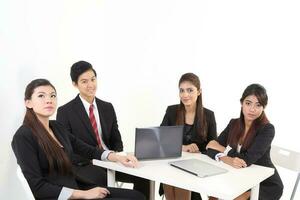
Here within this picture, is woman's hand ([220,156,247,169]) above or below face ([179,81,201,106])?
below

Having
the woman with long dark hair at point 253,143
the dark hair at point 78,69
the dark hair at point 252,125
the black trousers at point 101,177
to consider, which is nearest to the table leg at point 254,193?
the woman with long dark hair at point 253,143

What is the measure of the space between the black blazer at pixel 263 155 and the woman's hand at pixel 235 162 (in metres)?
0.04

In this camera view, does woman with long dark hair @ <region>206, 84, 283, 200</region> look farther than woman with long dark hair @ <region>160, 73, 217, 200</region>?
No

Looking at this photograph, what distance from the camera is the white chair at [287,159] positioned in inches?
95.7

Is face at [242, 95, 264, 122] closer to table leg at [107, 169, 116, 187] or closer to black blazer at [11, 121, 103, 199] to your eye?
table leg at [107, 169, 116, 187]

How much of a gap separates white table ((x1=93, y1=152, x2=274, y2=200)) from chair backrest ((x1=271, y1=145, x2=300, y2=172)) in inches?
17.2

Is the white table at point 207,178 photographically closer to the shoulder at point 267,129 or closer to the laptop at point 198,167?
the laptop at point 198,167

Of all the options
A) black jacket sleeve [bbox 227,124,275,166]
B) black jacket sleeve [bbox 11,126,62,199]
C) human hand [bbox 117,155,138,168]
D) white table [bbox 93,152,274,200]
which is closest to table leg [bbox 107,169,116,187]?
white table [bbox 93,152,274,200]

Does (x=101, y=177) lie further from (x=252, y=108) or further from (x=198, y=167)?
(x=252, y=108)

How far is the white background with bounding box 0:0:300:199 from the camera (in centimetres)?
257

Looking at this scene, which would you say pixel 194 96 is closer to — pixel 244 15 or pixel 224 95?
pixel 224 95

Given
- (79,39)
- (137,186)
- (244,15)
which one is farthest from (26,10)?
(244,15)

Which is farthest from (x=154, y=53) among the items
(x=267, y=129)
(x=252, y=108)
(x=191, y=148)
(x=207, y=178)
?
(x=207, y=178)

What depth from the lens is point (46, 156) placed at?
1855 mm
